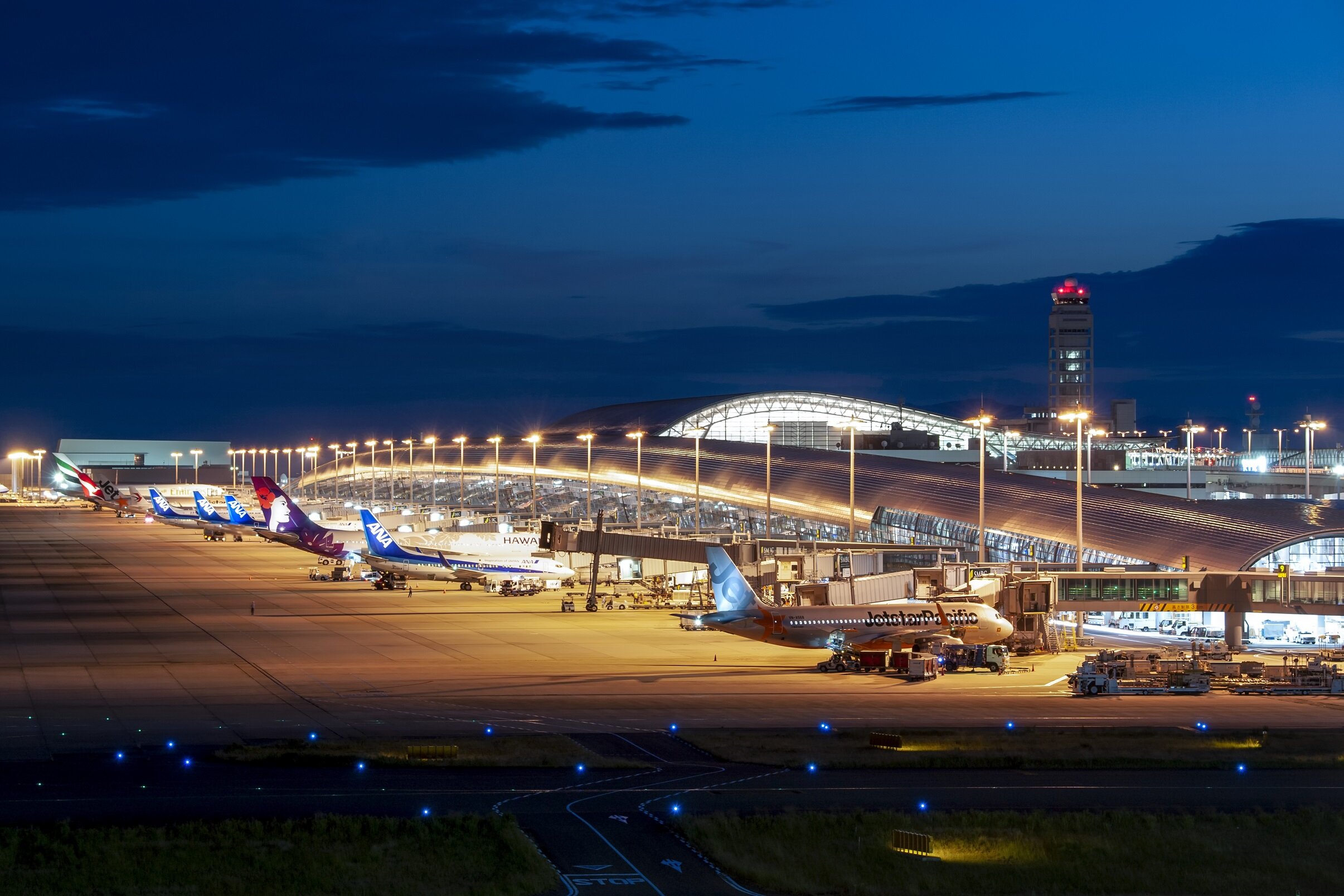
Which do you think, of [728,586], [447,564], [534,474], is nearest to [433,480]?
[534,474]

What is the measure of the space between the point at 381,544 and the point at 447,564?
420 centimetres

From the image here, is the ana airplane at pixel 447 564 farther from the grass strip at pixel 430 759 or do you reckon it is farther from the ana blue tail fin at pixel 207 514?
the ana blue tail fin at pixel 207 514

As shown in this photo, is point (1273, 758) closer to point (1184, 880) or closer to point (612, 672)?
point (1184, 880)

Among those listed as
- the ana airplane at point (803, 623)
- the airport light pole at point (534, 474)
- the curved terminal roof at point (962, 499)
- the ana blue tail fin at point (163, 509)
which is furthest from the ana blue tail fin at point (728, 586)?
the ana blue tail fin at point (163, 509)

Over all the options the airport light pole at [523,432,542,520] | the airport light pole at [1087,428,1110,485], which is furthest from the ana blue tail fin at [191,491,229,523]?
the airport light pole at [1087,428,1110,485]

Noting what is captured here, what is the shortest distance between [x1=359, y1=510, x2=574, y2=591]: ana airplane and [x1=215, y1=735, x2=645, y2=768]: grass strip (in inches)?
2070

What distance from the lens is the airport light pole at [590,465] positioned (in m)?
107

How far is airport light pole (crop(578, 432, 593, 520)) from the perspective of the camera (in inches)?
4201

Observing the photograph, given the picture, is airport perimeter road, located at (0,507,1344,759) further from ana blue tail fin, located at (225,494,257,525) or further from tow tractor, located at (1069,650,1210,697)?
ana blue tail fin, located at (225,494,257,525)

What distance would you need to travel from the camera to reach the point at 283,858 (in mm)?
24406

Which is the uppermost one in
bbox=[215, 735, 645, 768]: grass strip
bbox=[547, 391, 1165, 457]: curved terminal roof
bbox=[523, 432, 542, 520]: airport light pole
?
bbox=[547, 391, 1165, 457]: curved terminal roof

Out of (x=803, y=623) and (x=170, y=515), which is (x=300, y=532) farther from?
(x=170, y=515)

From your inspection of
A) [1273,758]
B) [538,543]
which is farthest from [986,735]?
[538,543]

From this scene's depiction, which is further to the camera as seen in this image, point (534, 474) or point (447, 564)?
point (534, 474)
